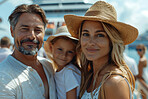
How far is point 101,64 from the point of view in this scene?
1578mm

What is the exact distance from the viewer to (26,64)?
1.69 metres

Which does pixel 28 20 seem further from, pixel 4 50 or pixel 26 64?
pixel 4 50

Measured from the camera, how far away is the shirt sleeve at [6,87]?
1353 mm

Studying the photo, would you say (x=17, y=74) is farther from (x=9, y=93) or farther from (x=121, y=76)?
(x=121, y=76)

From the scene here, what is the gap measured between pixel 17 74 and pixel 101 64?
869 mm

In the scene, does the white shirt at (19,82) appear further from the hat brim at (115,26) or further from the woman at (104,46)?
the hat brim at (115,26)

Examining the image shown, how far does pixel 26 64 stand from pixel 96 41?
85 cm

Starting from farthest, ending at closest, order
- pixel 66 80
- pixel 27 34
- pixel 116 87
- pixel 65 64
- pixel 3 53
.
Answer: pixel 3 53 → pixel 65 64 → pixel 66 80 → pixel 27 34 → pixel 116 87

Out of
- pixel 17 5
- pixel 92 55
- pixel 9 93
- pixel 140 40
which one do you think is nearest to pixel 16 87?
pixel 9 93

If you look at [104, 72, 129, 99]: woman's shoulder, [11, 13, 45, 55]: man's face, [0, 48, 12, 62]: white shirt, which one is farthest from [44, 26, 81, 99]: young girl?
[0, 48, 12, 62]: white shirt

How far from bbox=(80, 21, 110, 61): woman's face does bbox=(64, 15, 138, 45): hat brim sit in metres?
0.08

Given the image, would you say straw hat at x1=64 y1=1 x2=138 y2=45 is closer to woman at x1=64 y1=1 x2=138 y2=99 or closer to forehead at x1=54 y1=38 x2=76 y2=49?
Result: woman at x1=64 y1=1 x2=138 y2=99

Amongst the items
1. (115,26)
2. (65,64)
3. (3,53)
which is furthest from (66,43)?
(3,53)

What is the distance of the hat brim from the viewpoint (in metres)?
1.39
